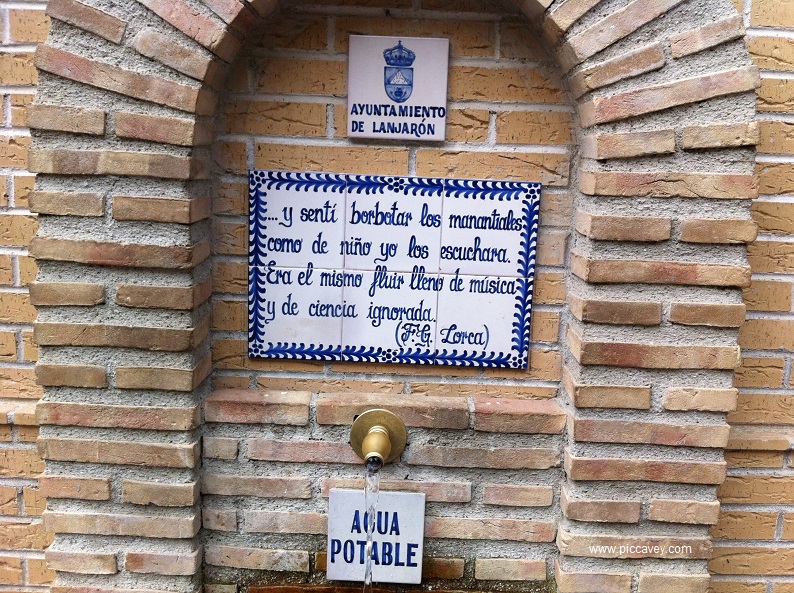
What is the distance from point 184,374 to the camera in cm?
167

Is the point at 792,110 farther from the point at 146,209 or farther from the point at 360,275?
the point at 146,209

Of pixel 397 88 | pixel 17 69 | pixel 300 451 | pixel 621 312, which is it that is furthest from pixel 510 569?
pixel 17 69

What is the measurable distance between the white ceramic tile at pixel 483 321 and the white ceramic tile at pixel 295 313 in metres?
0.27

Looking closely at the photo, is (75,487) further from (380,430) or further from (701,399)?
(701,399)

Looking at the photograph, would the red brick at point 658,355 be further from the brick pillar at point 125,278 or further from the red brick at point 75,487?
the red brick at point 75,487

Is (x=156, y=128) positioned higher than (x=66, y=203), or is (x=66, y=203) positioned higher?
(x=156, y=128)

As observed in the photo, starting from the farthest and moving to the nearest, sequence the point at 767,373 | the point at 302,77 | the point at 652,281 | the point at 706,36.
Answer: the point at 767,373 → the point at 302,77 → the point at 652,281 → the point at 706,36

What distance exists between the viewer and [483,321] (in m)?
1.79

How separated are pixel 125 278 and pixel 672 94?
134cm

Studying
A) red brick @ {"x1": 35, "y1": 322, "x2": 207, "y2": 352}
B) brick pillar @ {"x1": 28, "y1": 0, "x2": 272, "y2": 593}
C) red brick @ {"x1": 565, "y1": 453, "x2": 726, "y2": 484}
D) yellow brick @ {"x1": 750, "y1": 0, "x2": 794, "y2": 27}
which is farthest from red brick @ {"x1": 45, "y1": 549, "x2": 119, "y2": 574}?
yellow brick @ {"x1": 750, "y1": 0, "x2": 794, "y2": 27}

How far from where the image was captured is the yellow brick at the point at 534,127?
1.73 meters

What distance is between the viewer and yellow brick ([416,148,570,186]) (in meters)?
1.74

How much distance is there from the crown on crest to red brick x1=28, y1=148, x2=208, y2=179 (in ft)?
1.81

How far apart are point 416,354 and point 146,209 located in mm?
762
